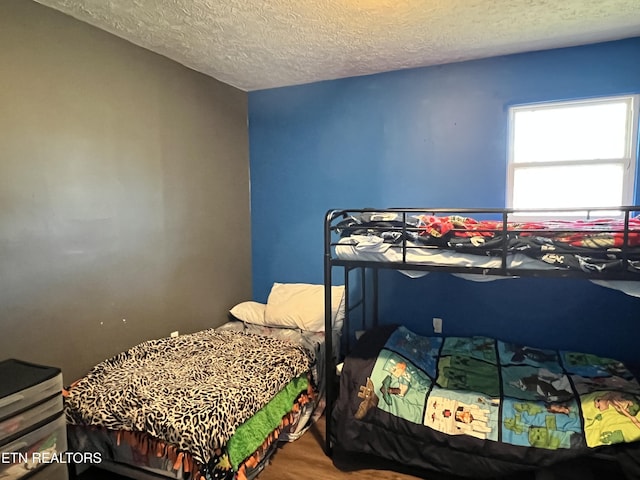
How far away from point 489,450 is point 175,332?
82.2 inches

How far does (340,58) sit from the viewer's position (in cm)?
270

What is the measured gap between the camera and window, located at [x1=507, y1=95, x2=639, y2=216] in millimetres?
2502

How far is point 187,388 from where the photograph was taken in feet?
6.50

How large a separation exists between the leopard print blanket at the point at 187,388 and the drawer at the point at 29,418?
206 mm

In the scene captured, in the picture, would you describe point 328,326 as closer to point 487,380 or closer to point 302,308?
point 302,308

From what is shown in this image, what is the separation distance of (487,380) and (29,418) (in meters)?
2.21

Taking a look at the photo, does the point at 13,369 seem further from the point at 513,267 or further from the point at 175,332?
the point at 513,267

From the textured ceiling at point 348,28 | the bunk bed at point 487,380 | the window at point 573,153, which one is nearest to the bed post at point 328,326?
the bunk bed at point 487,380

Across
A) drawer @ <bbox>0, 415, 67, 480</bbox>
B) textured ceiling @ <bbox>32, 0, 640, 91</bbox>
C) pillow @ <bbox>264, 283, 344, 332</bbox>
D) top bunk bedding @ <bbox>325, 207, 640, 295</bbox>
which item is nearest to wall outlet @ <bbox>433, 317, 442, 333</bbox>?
pillow @ <bbox>264, 283, 344, 332</bbox>

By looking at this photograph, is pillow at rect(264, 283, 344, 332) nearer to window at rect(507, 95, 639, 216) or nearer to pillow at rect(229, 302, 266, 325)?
pillow at rect(229, 302, 266, 325)

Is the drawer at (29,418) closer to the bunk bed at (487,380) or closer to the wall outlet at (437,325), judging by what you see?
the bunk bed at (487,380)

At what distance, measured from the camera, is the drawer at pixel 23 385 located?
59.8 inches

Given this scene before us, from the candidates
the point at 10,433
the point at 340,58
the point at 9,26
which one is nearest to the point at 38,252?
the point at 10,433

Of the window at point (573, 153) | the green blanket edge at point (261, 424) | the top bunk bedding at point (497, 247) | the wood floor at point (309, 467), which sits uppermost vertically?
the window at point (573, 153)
